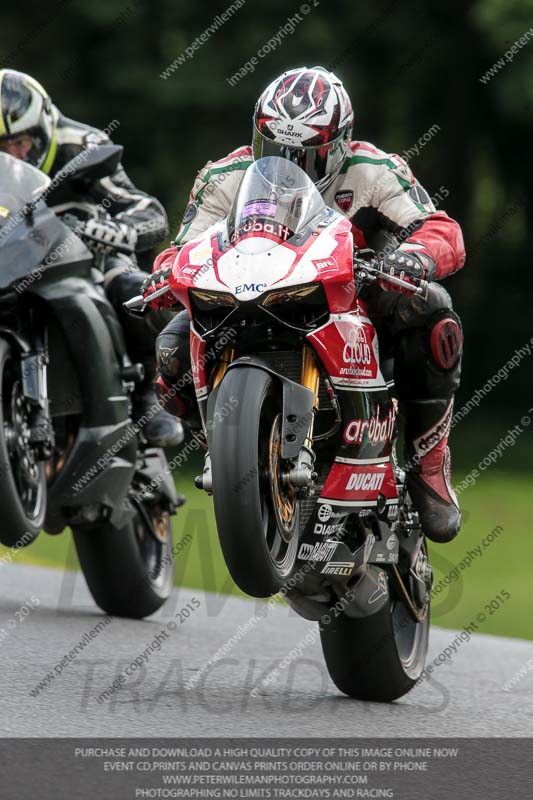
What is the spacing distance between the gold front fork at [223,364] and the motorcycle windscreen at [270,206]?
0.99 ft

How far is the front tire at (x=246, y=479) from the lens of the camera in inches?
169

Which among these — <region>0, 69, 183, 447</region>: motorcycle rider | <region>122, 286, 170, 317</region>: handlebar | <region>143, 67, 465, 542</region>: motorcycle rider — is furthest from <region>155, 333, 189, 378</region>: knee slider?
<region>0, 69, 183, 447</region>: motorcycle rider

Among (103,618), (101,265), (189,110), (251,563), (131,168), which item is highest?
(251,563)

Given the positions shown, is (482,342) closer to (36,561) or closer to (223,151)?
(223,151)

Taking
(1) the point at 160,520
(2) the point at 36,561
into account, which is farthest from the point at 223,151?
(1) the point at 160,520

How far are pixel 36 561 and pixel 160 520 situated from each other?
3.81 metres


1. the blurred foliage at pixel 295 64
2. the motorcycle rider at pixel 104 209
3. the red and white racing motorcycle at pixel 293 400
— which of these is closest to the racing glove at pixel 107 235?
the motorcycle rider at pixel 104 209

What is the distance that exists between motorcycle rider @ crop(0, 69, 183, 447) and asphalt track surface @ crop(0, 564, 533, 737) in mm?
1017

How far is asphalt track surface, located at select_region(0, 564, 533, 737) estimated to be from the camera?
15.4 feet

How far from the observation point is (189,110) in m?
19.6

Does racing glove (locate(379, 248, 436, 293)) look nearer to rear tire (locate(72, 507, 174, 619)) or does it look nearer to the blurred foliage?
rear tire (locate(72, 507, 174, 619))

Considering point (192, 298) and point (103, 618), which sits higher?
point (192, 298)

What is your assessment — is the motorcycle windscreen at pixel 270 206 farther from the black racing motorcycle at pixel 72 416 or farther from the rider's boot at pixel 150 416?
the rider's boot at pixel 150 416

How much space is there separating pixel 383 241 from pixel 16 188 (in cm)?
176
